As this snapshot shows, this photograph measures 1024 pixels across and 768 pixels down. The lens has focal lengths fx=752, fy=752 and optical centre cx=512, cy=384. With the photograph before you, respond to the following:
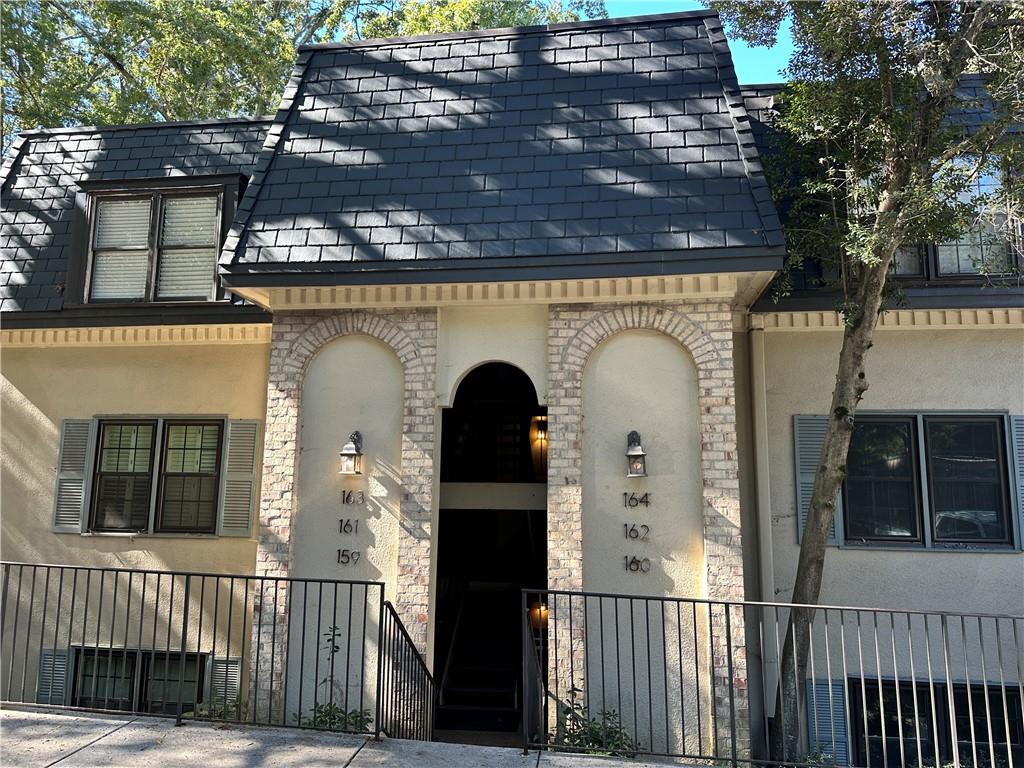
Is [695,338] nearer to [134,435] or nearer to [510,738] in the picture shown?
[510,738]

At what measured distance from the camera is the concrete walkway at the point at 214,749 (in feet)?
17.6

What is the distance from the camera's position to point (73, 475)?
9664 millimetres

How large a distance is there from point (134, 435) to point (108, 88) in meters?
14.3

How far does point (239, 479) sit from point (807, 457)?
22.2 feet

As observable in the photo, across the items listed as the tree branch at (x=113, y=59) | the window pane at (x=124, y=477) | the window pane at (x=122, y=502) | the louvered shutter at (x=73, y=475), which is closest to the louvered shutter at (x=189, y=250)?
the window pane at (x=124, y=477)

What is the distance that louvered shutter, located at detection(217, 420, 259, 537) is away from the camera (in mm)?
9227

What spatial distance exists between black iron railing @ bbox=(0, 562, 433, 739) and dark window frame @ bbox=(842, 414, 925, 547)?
483 cm

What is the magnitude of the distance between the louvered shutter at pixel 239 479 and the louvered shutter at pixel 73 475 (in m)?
1.88

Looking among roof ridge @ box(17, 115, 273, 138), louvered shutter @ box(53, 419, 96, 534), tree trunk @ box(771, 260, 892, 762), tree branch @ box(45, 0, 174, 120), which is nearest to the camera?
tree trunk @ box(771, 260, 892, 762)

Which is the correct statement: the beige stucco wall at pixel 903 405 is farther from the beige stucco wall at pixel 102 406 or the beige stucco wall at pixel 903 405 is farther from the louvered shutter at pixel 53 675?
the louvered shutter at pixel 53 675

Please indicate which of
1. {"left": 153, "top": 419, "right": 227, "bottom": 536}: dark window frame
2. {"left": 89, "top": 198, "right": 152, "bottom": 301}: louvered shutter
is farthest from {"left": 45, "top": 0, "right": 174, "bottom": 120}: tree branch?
{"left": 153, "top": 419, "right": 227, "bottom": 536}: dark window frame

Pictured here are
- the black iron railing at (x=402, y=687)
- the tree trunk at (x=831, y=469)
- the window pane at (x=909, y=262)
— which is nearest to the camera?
the black iron railing at (x=402, y=687)

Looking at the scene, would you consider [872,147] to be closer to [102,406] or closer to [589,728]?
→ [589,728]

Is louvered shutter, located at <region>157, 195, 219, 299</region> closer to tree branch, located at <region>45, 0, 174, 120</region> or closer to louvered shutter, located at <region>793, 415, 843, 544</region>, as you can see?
louvered shutter, located at <region>793, 415, 843, 544</region>
